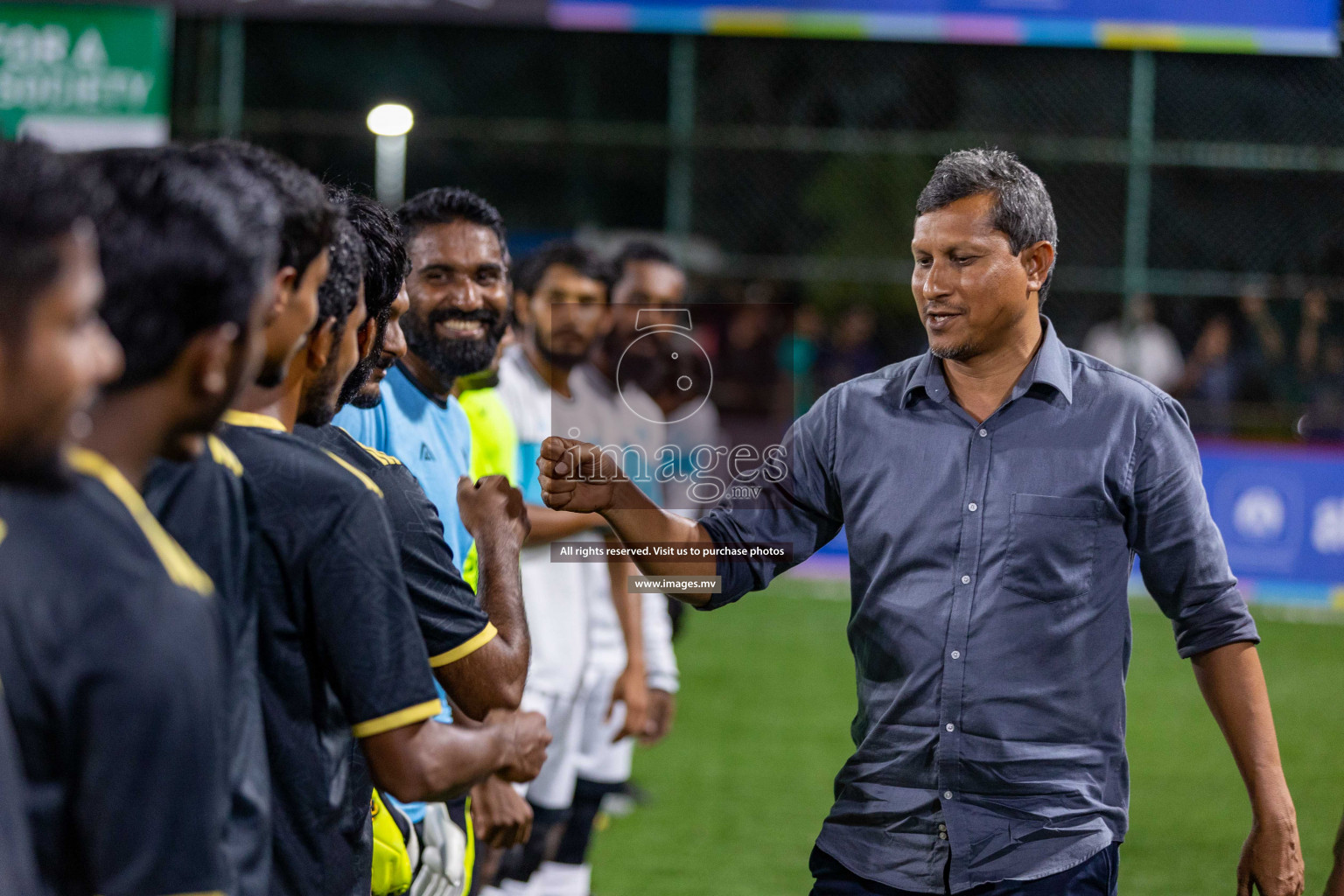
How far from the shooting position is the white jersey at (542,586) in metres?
5.18

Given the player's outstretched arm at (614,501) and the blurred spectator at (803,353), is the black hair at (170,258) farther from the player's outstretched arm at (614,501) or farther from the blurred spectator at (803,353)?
the blurred spectator at (803,353)

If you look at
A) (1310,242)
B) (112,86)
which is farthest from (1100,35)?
(112,86)

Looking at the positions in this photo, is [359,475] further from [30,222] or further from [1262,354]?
[1262,354]

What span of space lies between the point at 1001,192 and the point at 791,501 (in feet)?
2.72

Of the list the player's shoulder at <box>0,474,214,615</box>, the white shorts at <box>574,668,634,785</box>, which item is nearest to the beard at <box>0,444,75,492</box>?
the player's shoulder at <box>0,474,214,615</box>

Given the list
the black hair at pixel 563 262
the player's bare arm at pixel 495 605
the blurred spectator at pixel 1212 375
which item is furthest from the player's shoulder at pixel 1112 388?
the blurred spectator at pixel 1212 375

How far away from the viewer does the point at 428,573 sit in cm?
252

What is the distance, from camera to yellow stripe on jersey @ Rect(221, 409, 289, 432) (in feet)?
6.99

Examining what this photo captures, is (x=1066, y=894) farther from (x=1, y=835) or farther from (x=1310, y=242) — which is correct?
(x=1310, y=242)

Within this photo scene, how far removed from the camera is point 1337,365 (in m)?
13.7

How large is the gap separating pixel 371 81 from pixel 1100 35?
18790 millimetres

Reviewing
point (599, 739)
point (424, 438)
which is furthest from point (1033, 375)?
point (599, 739)

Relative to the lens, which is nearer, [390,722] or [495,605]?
[390,722]

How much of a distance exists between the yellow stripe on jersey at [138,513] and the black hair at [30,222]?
186 millimetres
